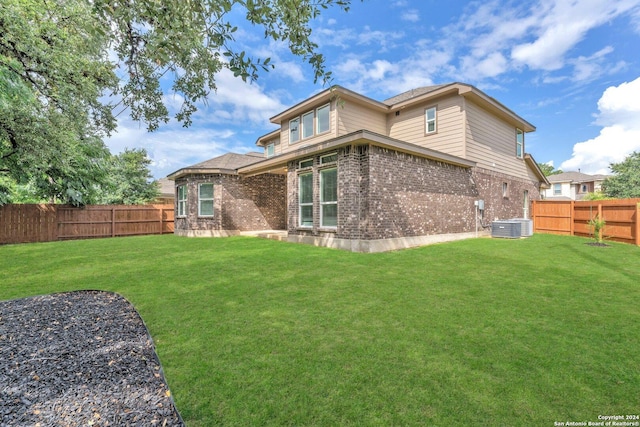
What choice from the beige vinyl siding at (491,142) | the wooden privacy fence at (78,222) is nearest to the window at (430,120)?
the beige vinyl siding at (491,142)

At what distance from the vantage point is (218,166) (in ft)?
47.6

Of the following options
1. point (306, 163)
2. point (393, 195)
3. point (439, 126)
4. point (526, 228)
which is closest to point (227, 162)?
point (306, 163)

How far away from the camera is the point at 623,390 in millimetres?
2109

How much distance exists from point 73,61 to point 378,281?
9418mm

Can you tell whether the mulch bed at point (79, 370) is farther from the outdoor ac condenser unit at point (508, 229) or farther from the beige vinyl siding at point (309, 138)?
the outdoor ac condenser unit at point (508, 229)

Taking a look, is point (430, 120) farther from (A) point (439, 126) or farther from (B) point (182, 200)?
(B) point (182, 200)

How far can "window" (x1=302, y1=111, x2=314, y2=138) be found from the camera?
1276 centimetres

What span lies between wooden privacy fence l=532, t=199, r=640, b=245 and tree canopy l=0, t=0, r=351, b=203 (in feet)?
42.3

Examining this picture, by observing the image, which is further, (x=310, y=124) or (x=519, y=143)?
(x=519, y=143)

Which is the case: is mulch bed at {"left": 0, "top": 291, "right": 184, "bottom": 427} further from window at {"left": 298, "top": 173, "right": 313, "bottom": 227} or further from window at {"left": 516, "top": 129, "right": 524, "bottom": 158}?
window at {"left": 516, "top": 129, "right": 524, "bottom": 158}

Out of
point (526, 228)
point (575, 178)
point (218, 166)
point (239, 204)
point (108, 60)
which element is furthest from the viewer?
point (575, 178)

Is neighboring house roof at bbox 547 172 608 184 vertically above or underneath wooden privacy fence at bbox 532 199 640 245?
above

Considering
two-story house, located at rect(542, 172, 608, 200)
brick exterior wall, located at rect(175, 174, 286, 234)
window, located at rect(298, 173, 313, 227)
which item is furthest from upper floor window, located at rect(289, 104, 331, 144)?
two-story house, located at rect(542, 172, 608, 200)

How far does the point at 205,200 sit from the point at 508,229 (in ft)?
44.3
